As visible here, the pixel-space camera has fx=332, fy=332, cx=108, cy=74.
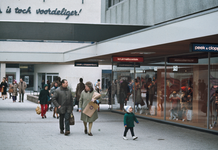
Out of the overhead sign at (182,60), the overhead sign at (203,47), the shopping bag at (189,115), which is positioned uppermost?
the overhead sign at (203,47)

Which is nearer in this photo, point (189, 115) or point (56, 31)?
point (189, 115)

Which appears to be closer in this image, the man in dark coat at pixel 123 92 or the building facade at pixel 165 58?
the building facade at pixel 165 58

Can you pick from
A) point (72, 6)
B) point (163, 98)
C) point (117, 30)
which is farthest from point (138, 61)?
point (72, 6)

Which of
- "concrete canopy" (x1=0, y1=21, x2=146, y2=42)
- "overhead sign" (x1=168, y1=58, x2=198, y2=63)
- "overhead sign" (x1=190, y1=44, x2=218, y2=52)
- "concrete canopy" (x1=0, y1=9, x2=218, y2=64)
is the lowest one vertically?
"overhead sign" (x1=168, y1=58, x2=198, y2=63)

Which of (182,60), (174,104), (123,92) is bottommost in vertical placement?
(174,104)

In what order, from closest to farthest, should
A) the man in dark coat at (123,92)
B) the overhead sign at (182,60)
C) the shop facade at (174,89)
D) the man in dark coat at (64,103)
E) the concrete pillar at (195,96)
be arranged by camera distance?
1. the man in dark coat at (64,103)
2. the shop facade at (174,89)
3. the concrete pillar at (195,96)
4. the overhead sign at (182,60)
5. the man in dark coat at (123,92)

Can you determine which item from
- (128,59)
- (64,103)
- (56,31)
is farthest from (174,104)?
(56,31)

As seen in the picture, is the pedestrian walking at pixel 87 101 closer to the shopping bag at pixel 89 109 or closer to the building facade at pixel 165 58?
the shopping bag at pixel 89 109

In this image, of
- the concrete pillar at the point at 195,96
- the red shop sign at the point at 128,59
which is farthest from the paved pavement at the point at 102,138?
the red shop sign at the point at 128,59

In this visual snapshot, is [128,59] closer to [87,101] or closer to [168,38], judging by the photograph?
[87,101]

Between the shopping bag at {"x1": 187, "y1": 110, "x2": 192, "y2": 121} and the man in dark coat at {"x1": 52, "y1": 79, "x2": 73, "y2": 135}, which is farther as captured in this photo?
the shopping bag at {"x1": 187, "y1": 110, "x2": 192, "y2": 121}

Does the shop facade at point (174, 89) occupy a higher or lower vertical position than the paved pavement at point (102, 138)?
higher

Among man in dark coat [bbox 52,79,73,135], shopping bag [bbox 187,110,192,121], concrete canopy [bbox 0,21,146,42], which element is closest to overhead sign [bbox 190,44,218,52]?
shopping bag [bbox 187,110,192,121]

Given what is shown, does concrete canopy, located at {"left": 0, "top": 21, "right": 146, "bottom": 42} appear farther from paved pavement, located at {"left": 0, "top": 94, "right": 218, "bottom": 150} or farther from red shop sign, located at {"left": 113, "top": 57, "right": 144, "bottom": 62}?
paved pavement, located at {"left": 0, "top": 94, "right": 218, "bottom": 150}
